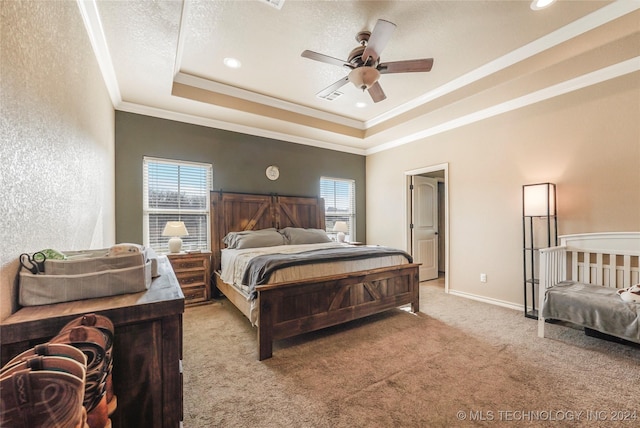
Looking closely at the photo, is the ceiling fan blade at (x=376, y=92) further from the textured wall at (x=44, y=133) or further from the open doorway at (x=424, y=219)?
the textured wall at (x=44, y=133)

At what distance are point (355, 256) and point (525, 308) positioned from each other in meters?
2.26

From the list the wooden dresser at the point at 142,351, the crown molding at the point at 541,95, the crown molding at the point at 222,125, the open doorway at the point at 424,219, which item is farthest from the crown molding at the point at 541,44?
the wooden dresser at the point at 142,351

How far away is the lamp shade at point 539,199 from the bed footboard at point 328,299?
1.57 meters

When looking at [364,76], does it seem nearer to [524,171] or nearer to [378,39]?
[378,39]

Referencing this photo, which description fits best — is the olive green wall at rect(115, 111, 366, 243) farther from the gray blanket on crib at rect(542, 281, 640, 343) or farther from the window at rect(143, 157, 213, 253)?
the gray blanket on crib at rect(542, 281, 640, 343)

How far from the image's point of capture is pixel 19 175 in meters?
1.07

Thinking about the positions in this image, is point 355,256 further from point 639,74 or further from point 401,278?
point 639,74

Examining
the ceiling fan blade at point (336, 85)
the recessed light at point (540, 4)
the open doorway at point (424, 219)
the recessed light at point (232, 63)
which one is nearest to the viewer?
the recessed light at point (540, 4)

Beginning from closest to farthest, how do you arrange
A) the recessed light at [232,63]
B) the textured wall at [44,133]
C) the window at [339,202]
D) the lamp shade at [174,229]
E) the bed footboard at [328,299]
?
the textured wall at [44,133], the bed footboard at [328,299], the recessed light at [232,63], the lamp shade at [174,229], the window at [339,202]

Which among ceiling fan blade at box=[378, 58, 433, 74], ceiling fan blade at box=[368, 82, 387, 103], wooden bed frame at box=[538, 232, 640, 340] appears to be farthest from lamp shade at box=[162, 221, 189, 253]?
wooden bed frame at box=[538, 232, 640, 340]

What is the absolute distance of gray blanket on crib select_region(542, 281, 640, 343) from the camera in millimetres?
2215

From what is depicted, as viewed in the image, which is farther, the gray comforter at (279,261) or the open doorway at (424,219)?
the open doorway at (424,219)

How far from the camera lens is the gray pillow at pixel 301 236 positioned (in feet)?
15.0

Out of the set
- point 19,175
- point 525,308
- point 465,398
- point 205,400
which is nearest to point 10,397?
point 19,175
